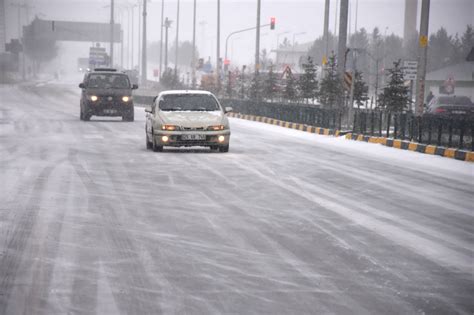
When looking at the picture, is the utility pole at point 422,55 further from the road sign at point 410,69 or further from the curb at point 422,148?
the curb at point 422,148

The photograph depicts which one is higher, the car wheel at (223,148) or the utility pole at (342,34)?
the utility pole at (342,34)

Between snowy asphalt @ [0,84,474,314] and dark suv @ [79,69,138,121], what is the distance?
17.2 metres

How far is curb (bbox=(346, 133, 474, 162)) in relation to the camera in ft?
70.3

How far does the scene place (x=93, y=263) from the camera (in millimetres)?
7906

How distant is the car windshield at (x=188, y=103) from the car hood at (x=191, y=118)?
0.47 metres

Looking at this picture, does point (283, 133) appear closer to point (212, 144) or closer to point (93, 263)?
point (212, 144)

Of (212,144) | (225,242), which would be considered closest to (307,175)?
(212,144)

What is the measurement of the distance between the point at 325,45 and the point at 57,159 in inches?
1163

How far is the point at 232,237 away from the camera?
9344 millimetres

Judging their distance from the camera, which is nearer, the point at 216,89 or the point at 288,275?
the point at 288,275

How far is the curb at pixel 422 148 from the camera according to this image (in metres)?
21.4

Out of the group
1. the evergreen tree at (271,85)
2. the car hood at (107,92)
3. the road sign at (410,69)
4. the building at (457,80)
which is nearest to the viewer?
the road sign at (410,69)

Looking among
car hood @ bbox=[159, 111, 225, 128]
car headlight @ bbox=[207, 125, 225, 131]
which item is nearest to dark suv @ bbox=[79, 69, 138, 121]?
car hood @ bbox=[159, 111, 225, 128]

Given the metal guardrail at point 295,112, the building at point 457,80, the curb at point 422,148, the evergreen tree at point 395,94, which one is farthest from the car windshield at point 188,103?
the building at point 457,80
